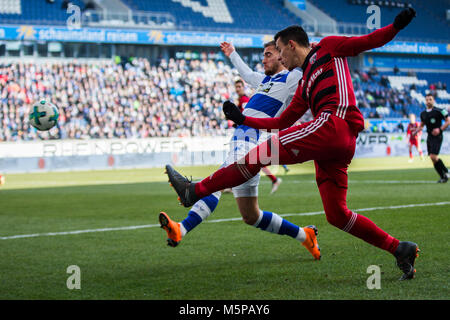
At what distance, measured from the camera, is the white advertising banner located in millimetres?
26547

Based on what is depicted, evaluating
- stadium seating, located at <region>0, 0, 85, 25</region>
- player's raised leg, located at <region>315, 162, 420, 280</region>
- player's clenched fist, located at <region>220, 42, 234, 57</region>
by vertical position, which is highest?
stadium seating, located at <region>0, 0, 85, 25</region>

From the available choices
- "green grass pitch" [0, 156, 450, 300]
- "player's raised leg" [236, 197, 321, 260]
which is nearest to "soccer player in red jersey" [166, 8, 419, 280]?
"green grass pitch" [0, 156, 450, 300]

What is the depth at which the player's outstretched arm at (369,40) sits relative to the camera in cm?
447

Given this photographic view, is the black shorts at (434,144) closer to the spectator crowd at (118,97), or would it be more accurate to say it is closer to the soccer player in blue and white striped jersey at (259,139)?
the soccer player in blue and white striped jersey at (259,139)

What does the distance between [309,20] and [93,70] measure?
60.3 feet

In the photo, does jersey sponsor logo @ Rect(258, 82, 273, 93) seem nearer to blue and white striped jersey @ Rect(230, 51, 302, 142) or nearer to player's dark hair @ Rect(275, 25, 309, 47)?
blue and white striped jersey @ Rect(230, 51, 302, 142)

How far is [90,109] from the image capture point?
3192 centimetres

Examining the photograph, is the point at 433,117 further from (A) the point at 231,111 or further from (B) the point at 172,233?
(A) the point at 231,111

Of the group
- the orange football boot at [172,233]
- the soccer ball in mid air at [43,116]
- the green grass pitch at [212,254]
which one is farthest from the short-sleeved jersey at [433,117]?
the orange football boot at [172,233]

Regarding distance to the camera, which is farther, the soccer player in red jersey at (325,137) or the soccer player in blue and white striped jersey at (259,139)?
the soccer player in blue and white striped jersey at (259,139)

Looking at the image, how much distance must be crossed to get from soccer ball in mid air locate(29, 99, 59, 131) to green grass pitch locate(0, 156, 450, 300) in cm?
154

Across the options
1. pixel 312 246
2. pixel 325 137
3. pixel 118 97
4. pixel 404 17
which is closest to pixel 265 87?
pixel 312 246
